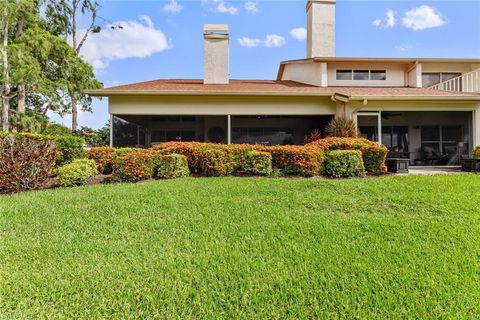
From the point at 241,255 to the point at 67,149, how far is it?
807 centimetres

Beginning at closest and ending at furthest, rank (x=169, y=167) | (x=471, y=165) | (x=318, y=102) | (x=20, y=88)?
(x=169, y=167), (x=471, y=165), (x=318, y=102), (x=20, y=88)

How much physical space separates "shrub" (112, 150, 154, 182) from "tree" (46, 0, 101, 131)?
1553 centimetres

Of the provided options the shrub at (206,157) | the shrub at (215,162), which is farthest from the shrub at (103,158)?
the shrub at (215,162)

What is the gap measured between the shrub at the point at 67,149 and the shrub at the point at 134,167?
2.63 meters

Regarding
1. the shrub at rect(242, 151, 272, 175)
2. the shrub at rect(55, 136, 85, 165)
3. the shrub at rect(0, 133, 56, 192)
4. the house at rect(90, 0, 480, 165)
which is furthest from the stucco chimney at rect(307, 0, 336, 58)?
the shrub at rect(0, 133, 56, 192)

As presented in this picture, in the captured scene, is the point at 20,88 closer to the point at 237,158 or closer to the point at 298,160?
the point at 237,158

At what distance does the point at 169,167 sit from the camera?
7.63 m

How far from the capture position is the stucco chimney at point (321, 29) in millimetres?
16203

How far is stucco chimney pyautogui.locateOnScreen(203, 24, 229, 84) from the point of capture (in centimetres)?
1437

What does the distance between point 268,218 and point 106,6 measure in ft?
86.1

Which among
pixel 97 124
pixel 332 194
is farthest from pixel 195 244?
pixel 97 124

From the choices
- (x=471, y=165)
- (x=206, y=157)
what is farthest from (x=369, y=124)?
(x=206, y=157)

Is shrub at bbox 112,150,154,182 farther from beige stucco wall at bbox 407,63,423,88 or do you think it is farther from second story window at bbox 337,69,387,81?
beige stucco wall at bbox 407,63,423,88

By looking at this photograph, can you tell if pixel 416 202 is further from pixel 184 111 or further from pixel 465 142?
pixel 465 142
